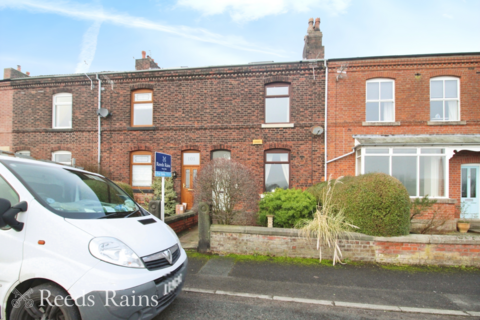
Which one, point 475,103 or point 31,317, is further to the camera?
point 475,103

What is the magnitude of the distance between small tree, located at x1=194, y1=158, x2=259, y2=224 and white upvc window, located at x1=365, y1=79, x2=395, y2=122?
7.01 metres

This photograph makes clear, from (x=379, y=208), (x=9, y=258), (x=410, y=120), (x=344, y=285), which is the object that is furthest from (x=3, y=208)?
(x=410, y=120)

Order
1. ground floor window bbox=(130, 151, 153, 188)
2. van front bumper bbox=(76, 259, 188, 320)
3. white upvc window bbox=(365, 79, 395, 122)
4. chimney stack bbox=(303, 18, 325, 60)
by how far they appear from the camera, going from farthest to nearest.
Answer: ground floor window bbox=(130, 151, 153, 188), chimney stack bbox=(303, 18, 325, 60), white upvc window bbox=(365, 79, 395, 122), van front bumper bbox=(76, 259, 188, 320)

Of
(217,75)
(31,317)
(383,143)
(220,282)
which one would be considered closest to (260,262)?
(220,282)

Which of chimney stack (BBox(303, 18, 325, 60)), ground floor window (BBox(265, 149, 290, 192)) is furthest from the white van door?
chimney stack (BBox(303, 18, 325, 60))

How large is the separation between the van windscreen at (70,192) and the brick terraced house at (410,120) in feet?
29.7

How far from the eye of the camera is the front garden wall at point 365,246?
536cm

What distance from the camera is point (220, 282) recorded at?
15.0 feet

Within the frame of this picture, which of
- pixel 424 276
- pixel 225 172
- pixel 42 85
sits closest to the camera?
pixel 424 276

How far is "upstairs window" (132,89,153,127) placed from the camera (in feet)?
40.4

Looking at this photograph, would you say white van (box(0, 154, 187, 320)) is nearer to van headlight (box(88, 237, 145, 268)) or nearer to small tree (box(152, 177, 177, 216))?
van headlight (box(88, 237, 145, 268))

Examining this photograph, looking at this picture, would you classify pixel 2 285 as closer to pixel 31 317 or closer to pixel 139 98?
pixel 31 317

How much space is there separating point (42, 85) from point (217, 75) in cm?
866

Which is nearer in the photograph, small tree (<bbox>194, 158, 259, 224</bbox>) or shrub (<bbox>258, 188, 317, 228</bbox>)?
shrub (<bbox>258, 188, 317, 228</bbox>)
